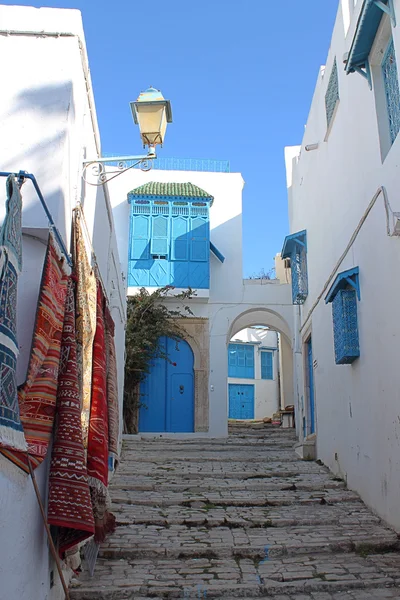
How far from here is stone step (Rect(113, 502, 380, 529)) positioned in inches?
223

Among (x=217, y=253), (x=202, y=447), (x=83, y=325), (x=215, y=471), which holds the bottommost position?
(x=215, y=471)

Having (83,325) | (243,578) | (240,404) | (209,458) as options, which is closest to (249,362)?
(240,404)

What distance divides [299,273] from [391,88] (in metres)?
6.16

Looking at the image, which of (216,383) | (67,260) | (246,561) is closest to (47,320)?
(67,260)

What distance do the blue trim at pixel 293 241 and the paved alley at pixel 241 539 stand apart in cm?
482

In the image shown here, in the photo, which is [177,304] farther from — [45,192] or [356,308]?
[45,192]

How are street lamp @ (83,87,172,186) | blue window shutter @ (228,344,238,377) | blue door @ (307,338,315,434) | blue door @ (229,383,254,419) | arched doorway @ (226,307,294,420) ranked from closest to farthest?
street lamp @ (83,87,172,186), blue door @ (307,338,315,434), arched doorway @ (226,307,294,420), blue door @ (229,383,254,419), blue window shutter @ (228,344,238,377)

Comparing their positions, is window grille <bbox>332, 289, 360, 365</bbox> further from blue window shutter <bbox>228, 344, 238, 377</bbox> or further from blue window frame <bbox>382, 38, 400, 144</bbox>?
blue window shutter <bbox>228, 344, 238, 377</bbox>

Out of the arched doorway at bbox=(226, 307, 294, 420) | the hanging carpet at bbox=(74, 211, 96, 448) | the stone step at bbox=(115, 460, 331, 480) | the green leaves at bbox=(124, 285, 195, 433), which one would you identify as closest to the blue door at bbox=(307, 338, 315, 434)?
the stone step at bbox=(115, 460, 331, 480)

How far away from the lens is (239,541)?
5113 mm

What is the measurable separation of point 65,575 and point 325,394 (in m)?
5.86

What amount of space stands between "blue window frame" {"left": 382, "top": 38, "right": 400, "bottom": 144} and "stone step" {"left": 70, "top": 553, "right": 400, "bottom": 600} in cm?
397

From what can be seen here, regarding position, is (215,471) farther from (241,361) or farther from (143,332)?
(241,361)

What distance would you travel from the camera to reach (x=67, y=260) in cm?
377
